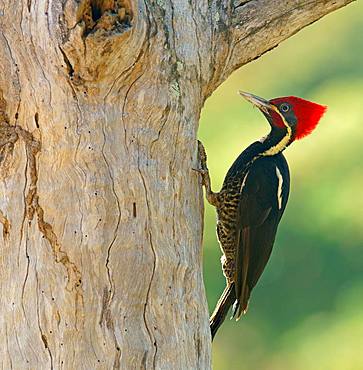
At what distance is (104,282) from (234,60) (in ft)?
3.10

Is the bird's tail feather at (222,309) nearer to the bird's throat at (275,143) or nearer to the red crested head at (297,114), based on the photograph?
the bird's throat at (275,143)

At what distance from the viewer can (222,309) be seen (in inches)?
171

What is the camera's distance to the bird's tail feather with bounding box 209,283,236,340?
4.29 meters

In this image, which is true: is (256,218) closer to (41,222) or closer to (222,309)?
(222,309)

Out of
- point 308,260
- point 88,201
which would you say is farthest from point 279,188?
point 308,260

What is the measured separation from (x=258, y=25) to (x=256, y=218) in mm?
1066

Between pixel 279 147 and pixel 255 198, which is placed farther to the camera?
pixel 279 147

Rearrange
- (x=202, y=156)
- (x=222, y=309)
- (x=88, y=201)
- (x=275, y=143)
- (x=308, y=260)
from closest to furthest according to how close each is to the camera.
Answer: (x=88, y=201)
(x=202, y=156)
(x=222, y=309)
(x=275, y=143)
(x=308, y=260)

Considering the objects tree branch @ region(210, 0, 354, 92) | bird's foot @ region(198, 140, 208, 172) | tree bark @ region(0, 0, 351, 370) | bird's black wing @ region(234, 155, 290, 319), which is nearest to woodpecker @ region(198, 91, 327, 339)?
bird's black wing @ region(234, 155, 290, 319)

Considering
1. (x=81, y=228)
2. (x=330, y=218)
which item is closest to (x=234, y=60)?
(x=81, y=228)

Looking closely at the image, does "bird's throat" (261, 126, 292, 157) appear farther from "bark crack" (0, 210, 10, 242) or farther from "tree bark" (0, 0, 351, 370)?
"bark crack" (0, 210, 10, 242)

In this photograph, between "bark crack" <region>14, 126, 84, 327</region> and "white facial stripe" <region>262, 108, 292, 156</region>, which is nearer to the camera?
"bark crack" <region>14, 126, 84, 327</region>

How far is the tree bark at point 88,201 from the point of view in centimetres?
321

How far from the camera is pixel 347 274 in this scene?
9.20 metres
